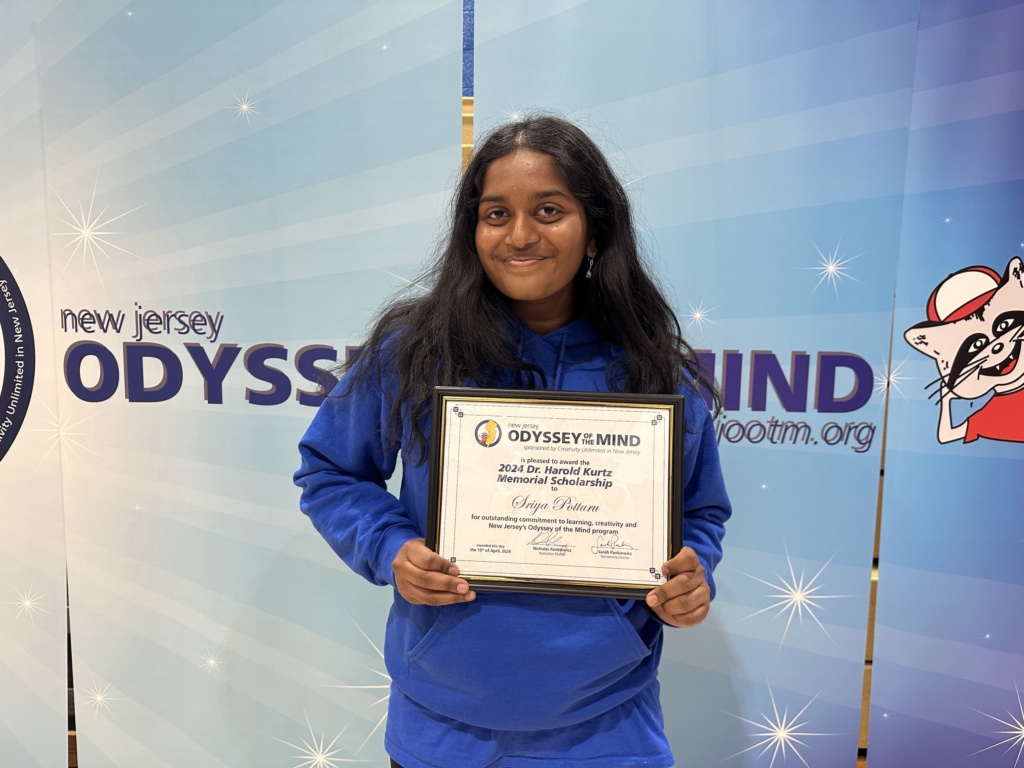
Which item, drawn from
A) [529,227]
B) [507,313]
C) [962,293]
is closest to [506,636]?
[507,313]

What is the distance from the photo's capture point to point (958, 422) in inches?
71.5

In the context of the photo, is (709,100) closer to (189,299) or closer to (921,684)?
(189,299)

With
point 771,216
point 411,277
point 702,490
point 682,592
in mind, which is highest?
point 771,216

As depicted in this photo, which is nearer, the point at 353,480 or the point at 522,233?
the point at 522,233

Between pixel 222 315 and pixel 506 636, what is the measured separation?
1181mm

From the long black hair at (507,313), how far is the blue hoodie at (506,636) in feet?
0.11

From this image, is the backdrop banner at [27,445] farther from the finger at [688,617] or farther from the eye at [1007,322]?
the eye at [1007,322]

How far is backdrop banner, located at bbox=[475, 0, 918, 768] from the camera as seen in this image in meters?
1.71

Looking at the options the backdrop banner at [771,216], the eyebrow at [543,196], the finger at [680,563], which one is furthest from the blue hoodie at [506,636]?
the backdrop banner at [771,216]

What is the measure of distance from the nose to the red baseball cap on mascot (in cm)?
120

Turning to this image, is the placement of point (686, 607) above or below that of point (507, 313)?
below

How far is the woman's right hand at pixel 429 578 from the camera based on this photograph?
3.39ft

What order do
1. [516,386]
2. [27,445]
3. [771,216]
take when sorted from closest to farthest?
[516,386]
[771,216]
[27,445]
